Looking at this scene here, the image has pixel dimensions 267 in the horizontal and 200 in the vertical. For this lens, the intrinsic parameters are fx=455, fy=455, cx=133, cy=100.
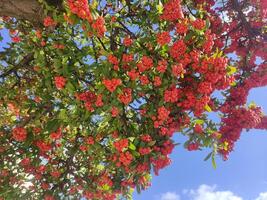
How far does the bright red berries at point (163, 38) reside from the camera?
22.5 ft

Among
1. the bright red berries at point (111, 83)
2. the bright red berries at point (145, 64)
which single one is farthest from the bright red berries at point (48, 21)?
the bright red berries at point (145, 64)

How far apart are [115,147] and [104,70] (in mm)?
1272

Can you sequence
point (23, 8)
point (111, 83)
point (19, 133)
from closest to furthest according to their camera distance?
point (111, 83) < point (23, 8) < point (19, 133)

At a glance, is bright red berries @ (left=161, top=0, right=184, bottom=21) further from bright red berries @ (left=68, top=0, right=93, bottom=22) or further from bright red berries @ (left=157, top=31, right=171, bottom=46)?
bright red berries @ (left=68, top=0, right=93, bottom=22)

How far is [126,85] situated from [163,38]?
91 cm

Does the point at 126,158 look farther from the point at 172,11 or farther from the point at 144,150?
the point at 172,11

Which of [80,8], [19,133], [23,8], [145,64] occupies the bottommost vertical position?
[145,64]

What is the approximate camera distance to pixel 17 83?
1048 centimetres

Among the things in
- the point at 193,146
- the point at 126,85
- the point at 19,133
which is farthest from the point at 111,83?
the point at 19,133

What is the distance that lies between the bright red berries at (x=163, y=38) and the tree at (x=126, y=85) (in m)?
0.03

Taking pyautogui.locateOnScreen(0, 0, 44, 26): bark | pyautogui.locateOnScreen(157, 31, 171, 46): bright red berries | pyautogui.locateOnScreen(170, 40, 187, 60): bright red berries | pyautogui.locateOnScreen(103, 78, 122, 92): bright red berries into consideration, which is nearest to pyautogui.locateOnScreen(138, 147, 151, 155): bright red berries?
pyautogui.locateOnScreen(103, 78, 122, 92): bright red berries

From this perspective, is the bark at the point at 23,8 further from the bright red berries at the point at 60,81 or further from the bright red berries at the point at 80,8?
the bright red berries at the point at 80,8

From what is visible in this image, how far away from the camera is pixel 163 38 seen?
22.6 ft

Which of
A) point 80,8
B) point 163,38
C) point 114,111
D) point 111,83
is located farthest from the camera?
point 163,38
